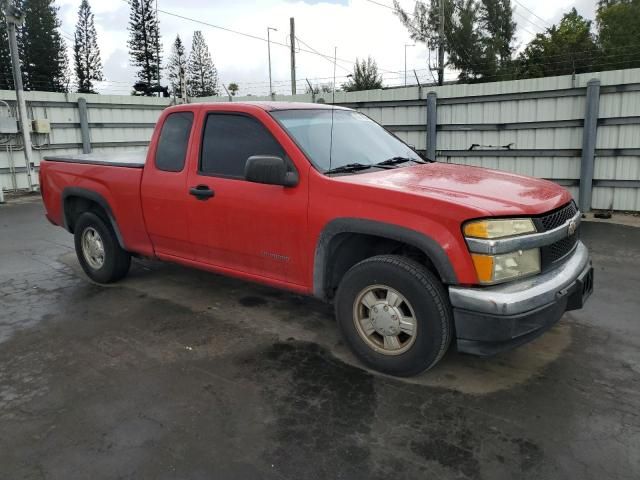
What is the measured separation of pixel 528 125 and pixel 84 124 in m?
11.0

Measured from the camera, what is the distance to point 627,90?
9.05 m

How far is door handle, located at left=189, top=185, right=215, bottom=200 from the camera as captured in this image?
442 centimetres

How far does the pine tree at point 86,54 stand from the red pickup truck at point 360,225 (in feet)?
162

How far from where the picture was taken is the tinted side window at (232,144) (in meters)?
4.21

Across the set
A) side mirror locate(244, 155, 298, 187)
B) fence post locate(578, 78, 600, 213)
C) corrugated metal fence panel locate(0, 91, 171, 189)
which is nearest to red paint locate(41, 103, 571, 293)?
side mirror locate(244, 155, 298, 187)

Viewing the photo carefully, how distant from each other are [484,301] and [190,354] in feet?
7.14

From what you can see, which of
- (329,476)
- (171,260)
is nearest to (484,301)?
(329,476)

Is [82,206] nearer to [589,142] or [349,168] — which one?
[349,168]

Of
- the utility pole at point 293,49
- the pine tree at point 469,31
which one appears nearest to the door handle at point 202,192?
the utility pole at point 293,49

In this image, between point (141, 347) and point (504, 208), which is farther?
point (141, 347)

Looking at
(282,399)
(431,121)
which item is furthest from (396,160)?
(431,121)

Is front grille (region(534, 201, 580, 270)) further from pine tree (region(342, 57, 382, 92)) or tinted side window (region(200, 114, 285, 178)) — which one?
pine tree (region(342, 57, 382, 92))

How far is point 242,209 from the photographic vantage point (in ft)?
13.8

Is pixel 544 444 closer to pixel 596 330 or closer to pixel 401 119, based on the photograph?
pixel 596 330
